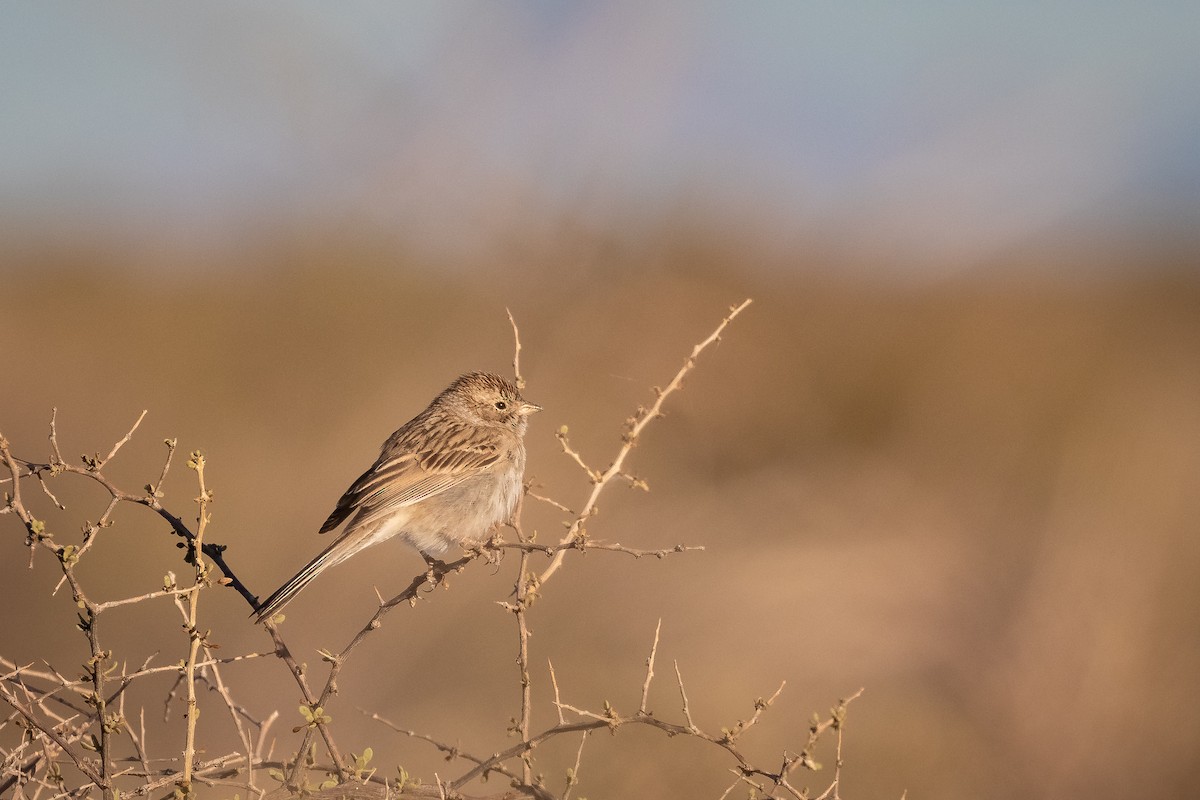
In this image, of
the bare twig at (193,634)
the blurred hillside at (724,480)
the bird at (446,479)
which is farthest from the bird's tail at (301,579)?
the blurred hillside at (724,480)

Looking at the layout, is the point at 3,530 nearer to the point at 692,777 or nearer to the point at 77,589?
the point at 692,777

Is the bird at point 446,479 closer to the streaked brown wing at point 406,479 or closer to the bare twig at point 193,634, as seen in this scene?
the streaked brown wing at point 406,479

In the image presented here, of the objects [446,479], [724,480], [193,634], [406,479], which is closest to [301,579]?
[406,479]

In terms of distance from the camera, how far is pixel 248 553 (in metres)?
12.6

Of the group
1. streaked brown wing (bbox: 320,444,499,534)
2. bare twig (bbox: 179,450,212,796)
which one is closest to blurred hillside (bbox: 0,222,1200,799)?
streaked brown wing (bbox: 320,444,499,534)

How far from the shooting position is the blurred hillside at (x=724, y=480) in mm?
9641

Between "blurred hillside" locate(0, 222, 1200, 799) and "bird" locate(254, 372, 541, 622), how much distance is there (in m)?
3.21

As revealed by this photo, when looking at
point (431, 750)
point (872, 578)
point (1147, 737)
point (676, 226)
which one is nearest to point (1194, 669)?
Answer: point (1147, 737)

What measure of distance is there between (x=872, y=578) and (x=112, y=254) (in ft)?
46.7

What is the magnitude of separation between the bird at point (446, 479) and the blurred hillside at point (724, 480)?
10.5 ft

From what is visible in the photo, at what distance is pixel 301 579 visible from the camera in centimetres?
467

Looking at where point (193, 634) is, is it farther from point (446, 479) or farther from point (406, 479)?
point (446, 479)

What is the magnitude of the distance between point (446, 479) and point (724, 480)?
8.12 m

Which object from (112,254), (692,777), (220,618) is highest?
(112,254)
